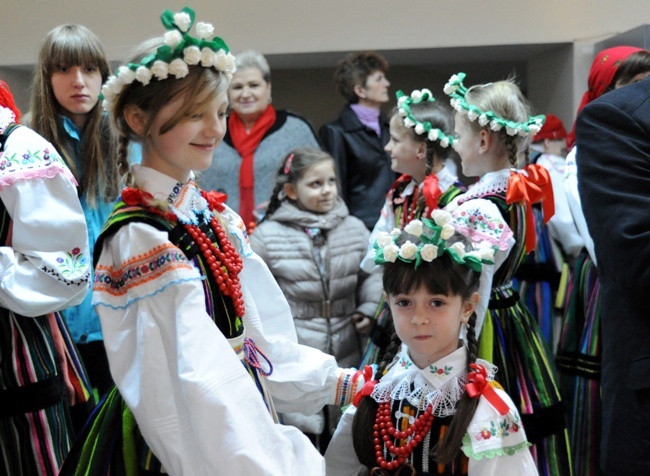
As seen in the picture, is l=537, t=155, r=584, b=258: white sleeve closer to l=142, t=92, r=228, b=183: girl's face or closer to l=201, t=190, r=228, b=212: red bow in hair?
l=201, t=190, r=228, b=212: red bow in hair

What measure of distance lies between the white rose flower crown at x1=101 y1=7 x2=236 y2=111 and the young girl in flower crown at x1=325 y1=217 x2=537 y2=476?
0.61m

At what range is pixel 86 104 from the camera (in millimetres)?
2678

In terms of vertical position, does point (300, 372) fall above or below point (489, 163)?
below

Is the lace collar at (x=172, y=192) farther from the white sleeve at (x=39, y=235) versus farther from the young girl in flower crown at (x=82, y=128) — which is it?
the young girl in flower crown at (x=82, y=128)

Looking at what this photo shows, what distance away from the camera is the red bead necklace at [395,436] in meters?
1.93

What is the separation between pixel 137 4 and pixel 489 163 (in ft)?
8.47

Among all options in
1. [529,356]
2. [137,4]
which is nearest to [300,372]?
[529,356]

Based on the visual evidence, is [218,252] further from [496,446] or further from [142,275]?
[496,446]

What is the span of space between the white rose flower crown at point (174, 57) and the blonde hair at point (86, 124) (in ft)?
2.92

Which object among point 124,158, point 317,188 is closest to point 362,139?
point 317,188

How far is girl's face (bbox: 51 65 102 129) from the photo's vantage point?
8.74 ft

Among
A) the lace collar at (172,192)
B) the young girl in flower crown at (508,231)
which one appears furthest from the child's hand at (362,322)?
the lace collar at (172,192)

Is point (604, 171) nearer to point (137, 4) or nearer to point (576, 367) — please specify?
point (576, 367)

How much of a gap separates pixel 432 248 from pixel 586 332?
1350mm
